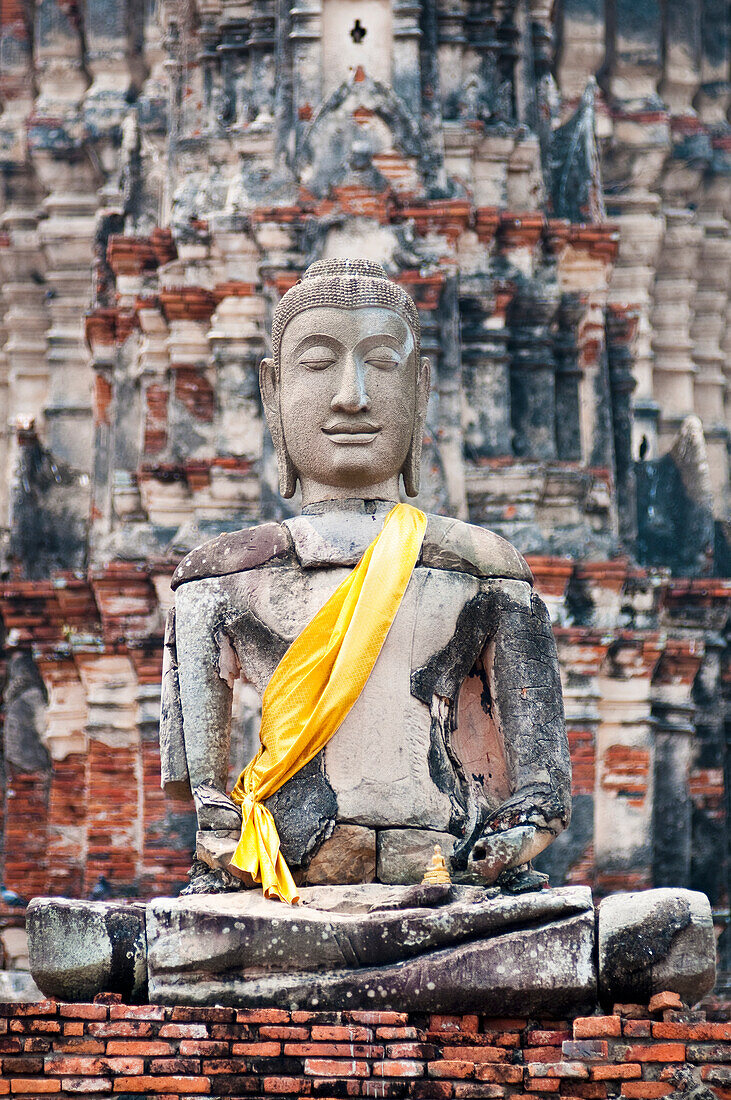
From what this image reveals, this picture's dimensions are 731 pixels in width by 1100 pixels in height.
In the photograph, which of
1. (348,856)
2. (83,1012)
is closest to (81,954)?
(83,1012)

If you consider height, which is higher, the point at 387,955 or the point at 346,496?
the point at 346,496

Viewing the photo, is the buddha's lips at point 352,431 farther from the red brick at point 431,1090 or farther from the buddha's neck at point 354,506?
the red brick at point 431,1090

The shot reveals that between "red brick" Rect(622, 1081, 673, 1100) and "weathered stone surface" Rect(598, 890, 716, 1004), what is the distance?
44cm

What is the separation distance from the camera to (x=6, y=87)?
71.6ft

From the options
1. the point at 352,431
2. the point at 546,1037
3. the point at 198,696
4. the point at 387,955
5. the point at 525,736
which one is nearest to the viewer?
the point at 546,1037

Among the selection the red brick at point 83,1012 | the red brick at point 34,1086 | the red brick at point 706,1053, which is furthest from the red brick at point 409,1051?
the red brick at point 34,1086

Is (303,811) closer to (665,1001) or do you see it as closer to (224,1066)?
(224,1066)

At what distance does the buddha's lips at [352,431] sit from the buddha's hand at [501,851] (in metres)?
1.64

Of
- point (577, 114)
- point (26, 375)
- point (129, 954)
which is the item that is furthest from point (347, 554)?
point (26, 375)

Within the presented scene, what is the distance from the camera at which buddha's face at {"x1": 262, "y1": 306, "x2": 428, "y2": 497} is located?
8.05 m

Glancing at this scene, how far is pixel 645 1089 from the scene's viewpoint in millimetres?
6465

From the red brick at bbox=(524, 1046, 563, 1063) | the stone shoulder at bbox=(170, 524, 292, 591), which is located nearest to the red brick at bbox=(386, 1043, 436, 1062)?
the red brick at bbox=(524, 1046, 563, 1063)

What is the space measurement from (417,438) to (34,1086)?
310 centimetres

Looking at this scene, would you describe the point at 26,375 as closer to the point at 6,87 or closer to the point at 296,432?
the point at 6,87
